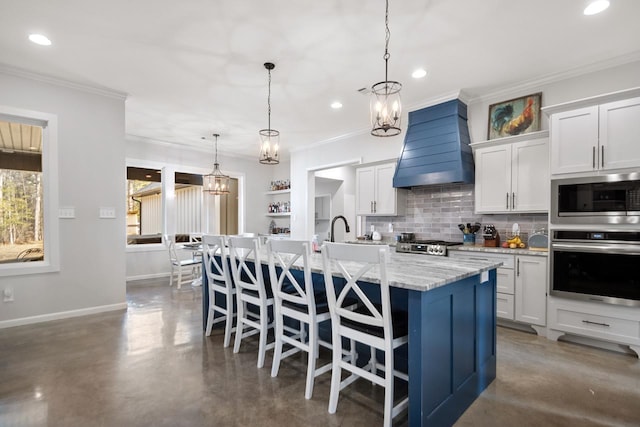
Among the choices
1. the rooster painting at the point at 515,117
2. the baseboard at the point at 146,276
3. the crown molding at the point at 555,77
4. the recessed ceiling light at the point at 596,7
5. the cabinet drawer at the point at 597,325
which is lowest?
the baseboard at the point at 146,276

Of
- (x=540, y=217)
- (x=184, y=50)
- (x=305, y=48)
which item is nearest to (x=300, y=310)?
(x=305, y=48)

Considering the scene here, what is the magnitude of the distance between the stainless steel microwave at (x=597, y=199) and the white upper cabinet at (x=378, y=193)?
6.72 ft

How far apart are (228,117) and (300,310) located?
379cm

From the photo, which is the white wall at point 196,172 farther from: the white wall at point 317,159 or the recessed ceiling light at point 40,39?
the recessed ceiling light at point 40,39

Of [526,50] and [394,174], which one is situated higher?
[526,50]

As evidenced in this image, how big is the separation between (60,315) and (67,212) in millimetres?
1209

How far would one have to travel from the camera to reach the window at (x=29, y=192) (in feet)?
12.0

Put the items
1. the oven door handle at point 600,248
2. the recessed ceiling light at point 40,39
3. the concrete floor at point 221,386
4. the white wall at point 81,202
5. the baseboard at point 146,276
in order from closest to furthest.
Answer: the concrete floor at point 221,386 → the oven door handle at point 600,248 → the recessed ceiling light at point 40,39 → the white wall at point 81,202 → the baseboard at point 146,276

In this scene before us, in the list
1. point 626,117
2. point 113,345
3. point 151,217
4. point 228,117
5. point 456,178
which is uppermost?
point 228,117

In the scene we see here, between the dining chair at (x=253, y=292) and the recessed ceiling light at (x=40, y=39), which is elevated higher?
the recessed ceiling light at (x=40, y=39)

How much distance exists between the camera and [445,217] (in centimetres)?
453

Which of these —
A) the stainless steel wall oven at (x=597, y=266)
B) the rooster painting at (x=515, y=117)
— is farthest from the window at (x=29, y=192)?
the stainless steel wall oven at (x=597, y=266)

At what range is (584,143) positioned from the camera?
9.86 feet

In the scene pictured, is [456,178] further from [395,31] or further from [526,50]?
[395,31]
